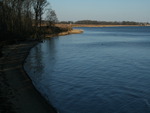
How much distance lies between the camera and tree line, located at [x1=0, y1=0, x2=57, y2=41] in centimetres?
5091

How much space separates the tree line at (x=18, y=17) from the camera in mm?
50906

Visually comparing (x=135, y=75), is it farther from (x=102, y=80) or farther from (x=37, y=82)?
(x=37, y=82)

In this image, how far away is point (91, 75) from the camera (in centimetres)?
2216

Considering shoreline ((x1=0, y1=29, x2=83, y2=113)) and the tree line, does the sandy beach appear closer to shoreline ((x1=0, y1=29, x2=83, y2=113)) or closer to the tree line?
shoreline ((x1=0, y1=29, x2=83, y2=113))

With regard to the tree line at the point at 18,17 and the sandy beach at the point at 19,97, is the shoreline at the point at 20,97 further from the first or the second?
the tree line at the point at 18,17

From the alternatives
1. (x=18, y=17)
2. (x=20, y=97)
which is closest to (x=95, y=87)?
(x=20, y=97)

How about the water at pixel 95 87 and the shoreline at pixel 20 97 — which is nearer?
the shoreline at pixel 20 97

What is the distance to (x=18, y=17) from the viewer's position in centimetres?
6122

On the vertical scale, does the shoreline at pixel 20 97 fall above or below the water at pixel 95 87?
above

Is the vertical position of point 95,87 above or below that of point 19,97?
below

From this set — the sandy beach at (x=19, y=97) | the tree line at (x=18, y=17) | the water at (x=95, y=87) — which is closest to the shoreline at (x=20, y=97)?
the sandy beach at (x=19, y=97)

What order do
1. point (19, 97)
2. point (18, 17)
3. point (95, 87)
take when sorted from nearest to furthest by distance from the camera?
point (19, 97)
point (95, 87)
point (18, 17)

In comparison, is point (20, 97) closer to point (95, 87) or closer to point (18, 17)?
point (95, 87)

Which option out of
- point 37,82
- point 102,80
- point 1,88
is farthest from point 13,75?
point 102,80
